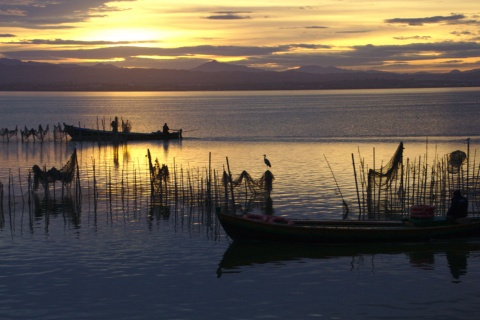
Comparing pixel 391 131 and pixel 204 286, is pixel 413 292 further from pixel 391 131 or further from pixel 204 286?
pixel 391 131

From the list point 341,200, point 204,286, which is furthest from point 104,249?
point 341,200

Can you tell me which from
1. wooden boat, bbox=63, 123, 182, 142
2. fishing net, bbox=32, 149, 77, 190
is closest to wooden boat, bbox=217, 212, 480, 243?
fishing net, bbox=32, 149, 77, 190

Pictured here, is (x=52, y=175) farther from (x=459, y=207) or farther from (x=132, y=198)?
(x=459, y=207)

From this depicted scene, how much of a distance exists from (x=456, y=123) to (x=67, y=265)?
7507 cm

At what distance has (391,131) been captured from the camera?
2950 inches

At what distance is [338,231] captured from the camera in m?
21.2

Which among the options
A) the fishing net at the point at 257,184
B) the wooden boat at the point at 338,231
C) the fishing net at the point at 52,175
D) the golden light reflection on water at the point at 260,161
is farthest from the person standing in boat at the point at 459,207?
the fishing net at the point at 52,175

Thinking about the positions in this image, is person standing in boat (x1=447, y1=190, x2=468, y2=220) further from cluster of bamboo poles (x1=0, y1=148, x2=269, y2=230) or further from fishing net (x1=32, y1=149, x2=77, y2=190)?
fishing net (x1=32, y1=149, x2=77, y2=190)

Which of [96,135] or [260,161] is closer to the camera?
[260,161]

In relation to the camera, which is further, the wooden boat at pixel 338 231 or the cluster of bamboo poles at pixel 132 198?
the cluster of bamboo poles at pixel 132 198

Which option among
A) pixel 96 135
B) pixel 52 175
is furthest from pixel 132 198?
pixel 96 135

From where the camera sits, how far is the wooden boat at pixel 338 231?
2130 centimetres

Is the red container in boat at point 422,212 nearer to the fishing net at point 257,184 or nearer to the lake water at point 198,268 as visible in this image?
the lake water at point 198,268

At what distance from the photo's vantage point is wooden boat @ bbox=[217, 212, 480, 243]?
838 inches
